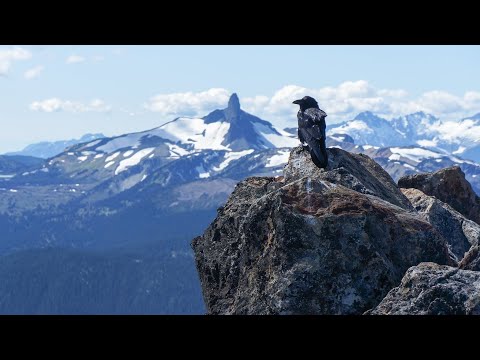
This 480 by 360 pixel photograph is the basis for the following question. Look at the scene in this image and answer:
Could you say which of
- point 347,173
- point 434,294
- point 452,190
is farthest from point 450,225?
point 434,294

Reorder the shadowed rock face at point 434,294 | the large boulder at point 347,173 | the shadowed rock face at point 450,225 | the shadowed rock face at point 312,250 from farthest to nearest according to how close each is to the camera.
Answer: the shadowed rock face at point 450,225 < the large boulder at point 347,173 < the shadowed rock face at point 312,250 < the shadowed rock face at point 434,294

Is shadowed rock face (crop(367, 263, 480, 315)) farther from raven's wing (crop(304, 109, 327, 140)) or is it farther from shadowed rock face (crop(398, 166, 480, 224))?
shadowed rock face (crop(398, 166, 480, 224))

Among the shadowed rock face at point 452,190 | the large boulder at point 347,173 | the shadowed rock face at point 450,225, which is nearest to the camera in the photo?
the large boulder at point 347,173

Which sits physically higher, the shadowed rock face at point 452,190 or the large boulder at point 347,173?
the large boulder at point 347,173

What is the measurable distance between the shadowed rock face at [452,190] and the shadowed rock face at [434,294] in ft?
56.0

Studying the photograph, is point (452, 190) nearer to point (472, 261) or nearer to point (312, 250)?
point (472, 261)

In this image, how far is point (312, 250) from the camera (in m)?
16.2

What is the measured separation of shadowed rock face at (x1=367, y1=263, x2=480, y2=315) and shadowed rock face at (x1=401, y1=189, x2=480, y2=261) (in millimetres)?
9940

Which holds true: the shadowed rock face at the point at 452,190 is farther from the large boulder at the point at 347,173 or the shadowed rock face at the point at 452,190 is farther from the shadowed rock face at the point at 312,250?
the shadowed rock face at the point at 312,250

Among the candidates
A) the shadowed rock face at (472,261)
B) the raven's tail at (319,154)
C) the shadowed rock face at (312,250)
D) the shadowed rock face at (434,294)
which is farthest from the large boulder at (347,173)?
the shadowed rock face at (434,294)

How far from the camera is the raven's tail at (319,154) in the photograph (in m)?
21.3
